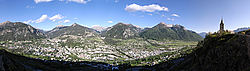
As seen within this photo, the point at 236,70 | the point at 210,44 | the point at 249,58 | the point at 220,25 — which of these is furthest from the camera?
the point at 220,25

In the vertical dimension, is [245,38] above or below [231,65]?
above

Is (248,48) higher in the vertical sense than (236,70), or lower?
higher

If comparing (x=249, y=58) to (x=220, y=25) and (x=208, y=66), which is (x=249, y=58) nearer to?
(x=208, y=66)

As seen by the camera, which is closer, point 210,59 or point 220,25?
point 210,59

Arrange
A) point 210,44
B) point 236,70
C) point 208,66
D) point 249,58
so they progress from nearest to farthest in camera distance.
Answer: point 249,58, point 236,70, point 208,66, point 210,44

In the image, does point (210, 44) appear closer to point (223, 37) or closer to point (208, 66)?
point (223, 37)

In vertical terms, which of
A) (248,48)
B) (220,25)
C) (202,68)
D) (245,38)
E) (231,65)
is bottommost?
(202,68)

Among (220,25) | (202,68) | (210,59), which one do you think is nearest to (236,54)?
(210,59)

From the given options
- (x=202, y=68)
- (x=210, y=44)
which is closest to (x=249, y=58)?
(x=202, y=68)

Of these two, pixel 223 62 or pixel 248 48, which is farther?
pixel 223 62
